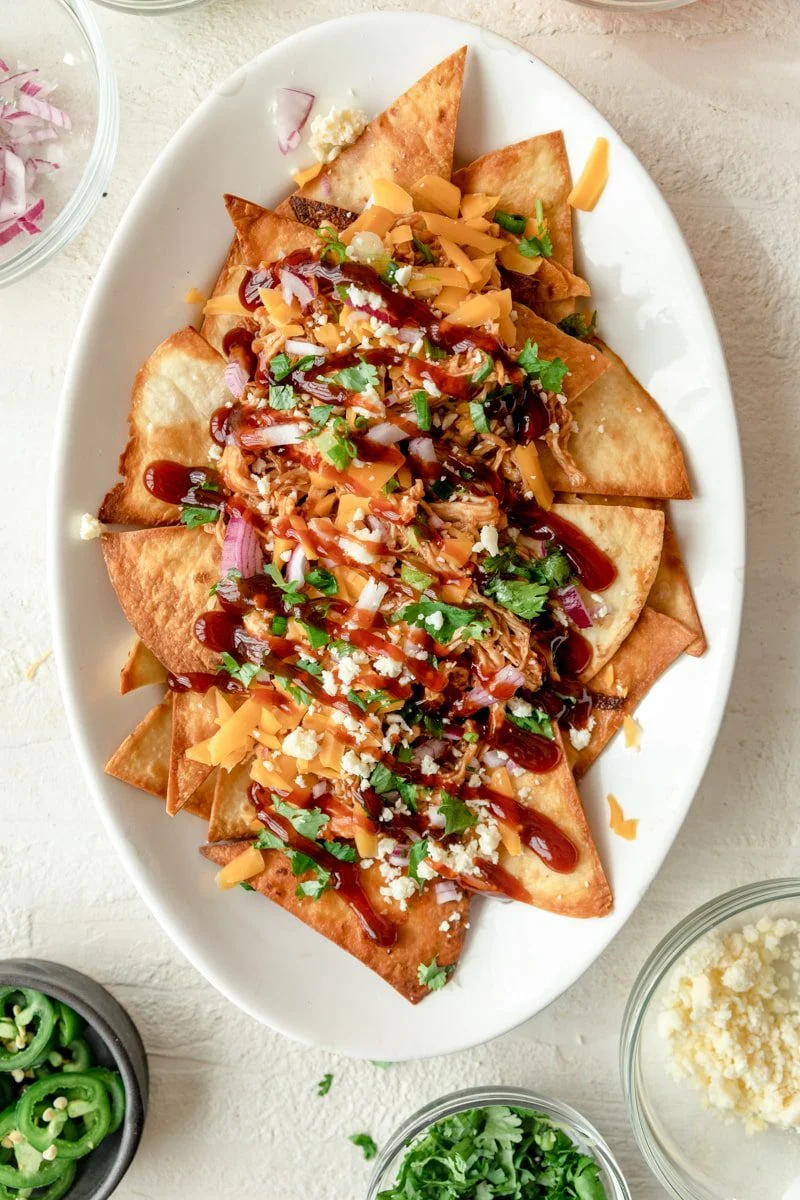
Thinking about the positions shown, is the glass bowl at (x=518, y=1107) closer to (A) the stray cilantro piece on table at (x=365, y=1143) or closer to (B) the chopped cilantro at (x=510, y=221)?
(A) the stray cilantro piece on table at (x=365, y=1143)

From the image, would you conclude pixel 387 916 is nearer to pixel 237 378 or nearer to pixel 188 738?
pixel 188 738

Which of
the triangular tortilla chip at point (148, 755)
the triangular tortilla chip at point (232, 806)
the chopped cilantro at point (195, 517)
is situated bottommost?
the triangular tortilla chip at point (232, 806)

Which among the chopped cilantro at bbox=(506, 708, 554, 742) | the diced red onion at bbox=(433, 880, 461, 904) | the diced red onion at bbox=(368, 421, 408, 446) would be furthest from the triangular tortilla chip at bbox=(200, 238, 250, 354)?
the diced red onion at bbox=(433, 880, 461, 904)

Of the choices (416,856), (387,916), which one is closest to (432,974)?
(387,916)

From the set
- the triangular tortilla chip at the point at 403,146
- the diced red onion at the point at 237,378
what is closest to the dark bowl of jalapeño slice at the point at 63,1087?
the diced red onion at the point at 237,378

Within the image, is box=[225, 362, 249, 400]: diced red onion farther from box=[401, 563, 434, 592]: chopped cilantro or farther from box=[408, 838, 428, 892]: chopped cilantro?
box=[408, 838, 428, 892]: chopped cilantro
